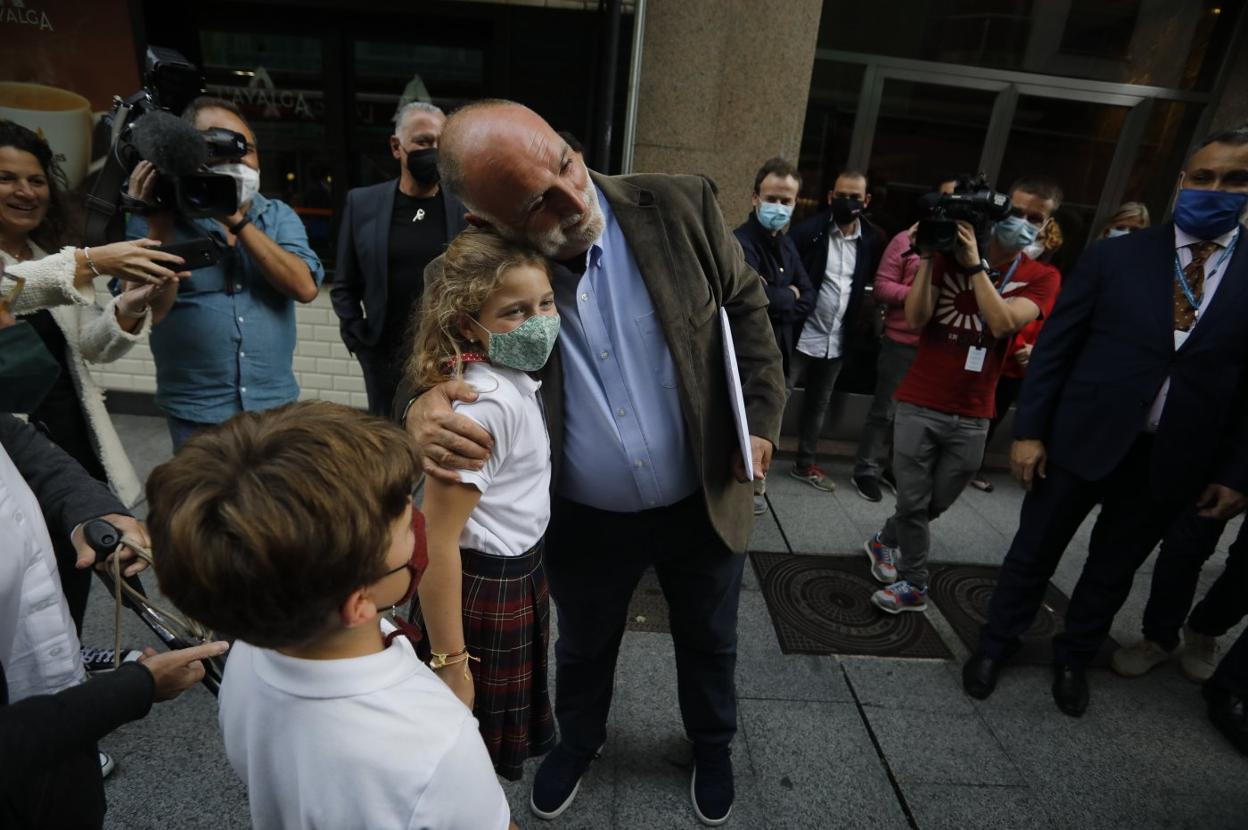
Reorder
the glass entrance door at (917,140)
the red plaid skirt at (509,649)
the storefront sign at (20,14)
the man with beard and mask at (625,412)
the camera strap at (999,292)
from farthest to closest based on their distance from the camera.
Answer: the glass entrance door at (917,140), the storefront sign at (20,14), the camera strap at (999,292), the red plaid skirt at (509,649), the man with beard and mask at (625,412)

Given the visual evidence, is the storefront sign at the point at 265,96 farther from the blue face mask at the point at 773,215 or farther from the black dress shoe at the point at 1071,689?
the black dress shoe at the point at 1071,689

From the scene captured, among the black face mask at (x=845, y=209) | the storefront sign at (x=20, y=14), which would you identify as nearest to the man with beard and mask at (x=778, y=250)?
the black face mask at (x=845, y=209)

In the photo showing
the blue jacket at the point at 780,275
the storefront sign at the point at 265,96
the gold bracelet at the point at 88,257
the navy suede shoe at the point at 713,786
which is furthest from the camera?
the storefront sign at the point at 265,96

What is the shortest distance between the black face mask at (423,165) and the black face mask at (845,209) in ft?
8.12

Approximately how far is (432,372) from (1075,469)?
238 centimetres

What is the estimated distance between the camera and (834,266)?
14.1 feet

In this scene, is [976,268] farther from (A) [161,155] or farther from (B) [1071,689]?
(A) [161,155]

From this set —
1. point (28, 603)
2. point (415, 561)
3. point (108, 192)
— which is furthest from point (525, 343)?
point (108, 192)

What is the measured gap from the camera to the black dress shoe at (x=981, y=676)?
274 centimetres

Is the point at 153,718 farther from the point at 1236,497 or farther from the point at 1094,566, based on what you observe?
the point at 1236,497

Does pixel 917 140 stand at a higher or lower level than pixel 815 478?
higher

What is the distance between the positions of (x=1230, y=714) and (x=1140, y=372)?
4.96 feet

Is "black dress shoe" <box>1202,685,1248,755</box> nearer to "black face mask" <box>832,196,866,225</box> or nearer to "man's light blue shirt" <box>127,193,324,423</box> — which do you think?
"black face mask" <box>832,196,866,225</box>

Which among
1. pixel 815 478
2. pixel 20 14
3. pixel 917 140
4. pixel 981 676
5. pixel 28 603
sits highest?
pixel 20 14
